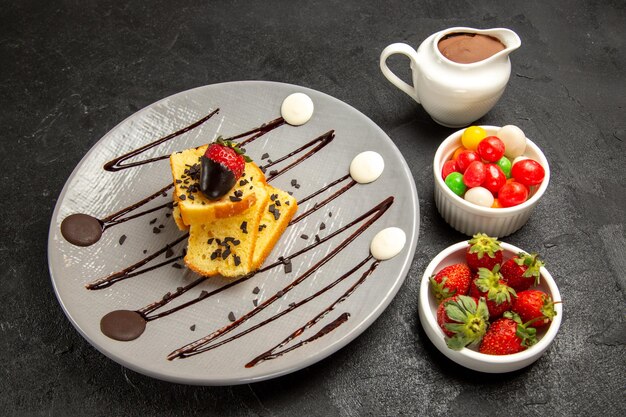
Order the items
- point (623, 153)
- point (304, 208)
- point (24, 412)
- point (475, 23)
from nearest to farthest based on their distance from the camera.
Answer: point (24, 412) → point (304, 208) → point (623, 153) → point (475, 23)

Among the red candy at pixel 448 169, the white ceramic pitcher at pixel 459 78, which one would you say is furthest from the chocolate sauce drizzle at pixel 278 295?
the white ceramic pitcher at pixel 459 78

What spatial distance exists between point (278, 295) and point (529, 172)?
1.10 m

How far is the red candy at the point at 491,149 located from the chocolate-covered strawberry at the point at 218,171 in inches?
38.8

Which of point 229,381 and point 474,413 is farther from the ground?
point 229,381

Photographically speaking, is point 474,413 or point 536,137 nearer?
point 474,413

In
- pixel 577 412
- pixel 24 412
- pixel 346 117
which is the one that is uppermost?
pixel 346 117

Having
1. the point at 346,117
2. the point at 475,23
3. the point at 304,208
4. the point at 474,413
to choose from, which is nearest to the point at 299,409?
the point at 474,413

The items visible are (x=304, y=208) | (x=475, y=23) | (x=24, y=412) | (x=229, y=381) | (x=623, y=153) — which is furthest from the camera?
(x=475, y=23)

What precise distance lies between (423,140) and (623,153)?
890 mm

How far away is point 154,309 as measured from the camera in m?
2.63

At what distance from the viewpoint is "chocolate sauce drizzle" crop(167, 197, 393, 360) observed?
2492 millimetres

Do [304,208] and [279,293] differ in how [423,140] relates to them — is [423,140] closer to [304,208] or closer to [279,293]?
[304,208]

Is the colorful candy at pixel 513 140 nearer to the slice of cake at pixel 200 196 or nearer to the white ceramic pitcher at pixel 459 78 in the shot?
the white ceramic pitcher at pixel 459 78

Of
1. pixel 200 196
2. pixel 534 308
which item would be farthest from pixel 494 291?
pixel 200 196
